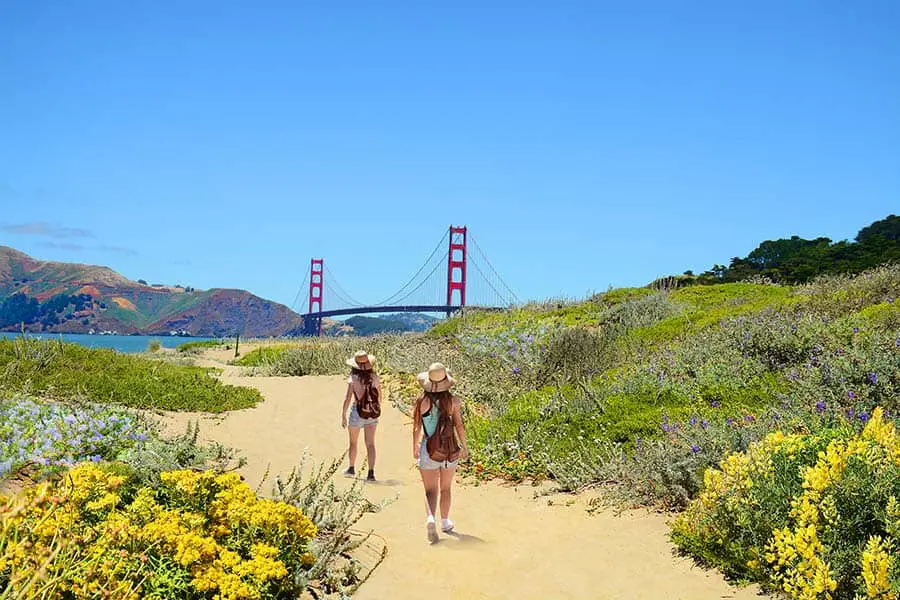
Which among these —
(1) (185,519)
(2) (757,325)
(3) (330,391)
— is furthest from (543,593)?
(3) (330,391)

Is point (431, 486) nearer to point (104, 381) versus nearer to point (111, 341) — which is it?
point (104, 381)

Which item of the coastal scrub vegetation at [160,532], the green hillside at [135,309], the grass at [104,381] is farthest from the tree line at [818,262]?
the green hillside at [135,309]

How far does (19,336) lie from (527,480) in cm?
900

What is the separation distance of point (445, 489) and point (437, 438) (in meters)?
0.48

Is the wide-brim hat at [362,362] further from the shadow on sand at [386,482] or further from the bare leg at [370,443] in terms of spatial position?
the shadow on sand at [386,482]

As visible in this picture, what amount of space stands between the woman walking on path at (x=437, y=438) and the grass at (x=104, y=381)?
5.08m

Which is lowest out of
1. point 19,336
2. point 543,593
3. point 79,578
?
point 543,593

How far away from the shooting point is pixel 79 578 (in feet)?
11.6

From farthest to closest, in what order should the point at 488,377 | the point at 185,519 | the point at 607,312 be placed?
the point at 607,312 < the point at 488,377 < the point at 185,519

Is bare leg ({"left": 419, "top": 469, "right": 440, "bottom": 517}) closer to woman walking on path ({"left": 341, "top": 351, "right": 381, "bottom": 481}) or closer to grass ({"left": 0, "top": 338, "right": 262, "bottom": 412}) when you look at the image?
woman walking on path ({"left": 341, "top": 351, "right": 381, "bottom": 481})

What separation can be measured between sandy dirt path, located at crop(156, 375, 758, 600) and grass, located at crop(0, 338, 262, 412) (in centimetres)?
257

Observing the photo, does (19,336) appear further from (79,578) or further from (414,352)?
(79,578)

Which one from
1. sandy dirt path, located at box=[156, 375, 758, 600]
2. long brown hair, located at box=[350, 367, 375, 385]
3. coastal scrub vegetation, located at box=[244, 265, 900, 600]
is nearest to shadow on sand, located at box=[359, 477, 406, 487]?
sandy dirt path, located at box=[156, 375, 758, 600]

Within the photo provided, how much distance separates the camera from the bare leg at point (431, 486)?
245 inches
